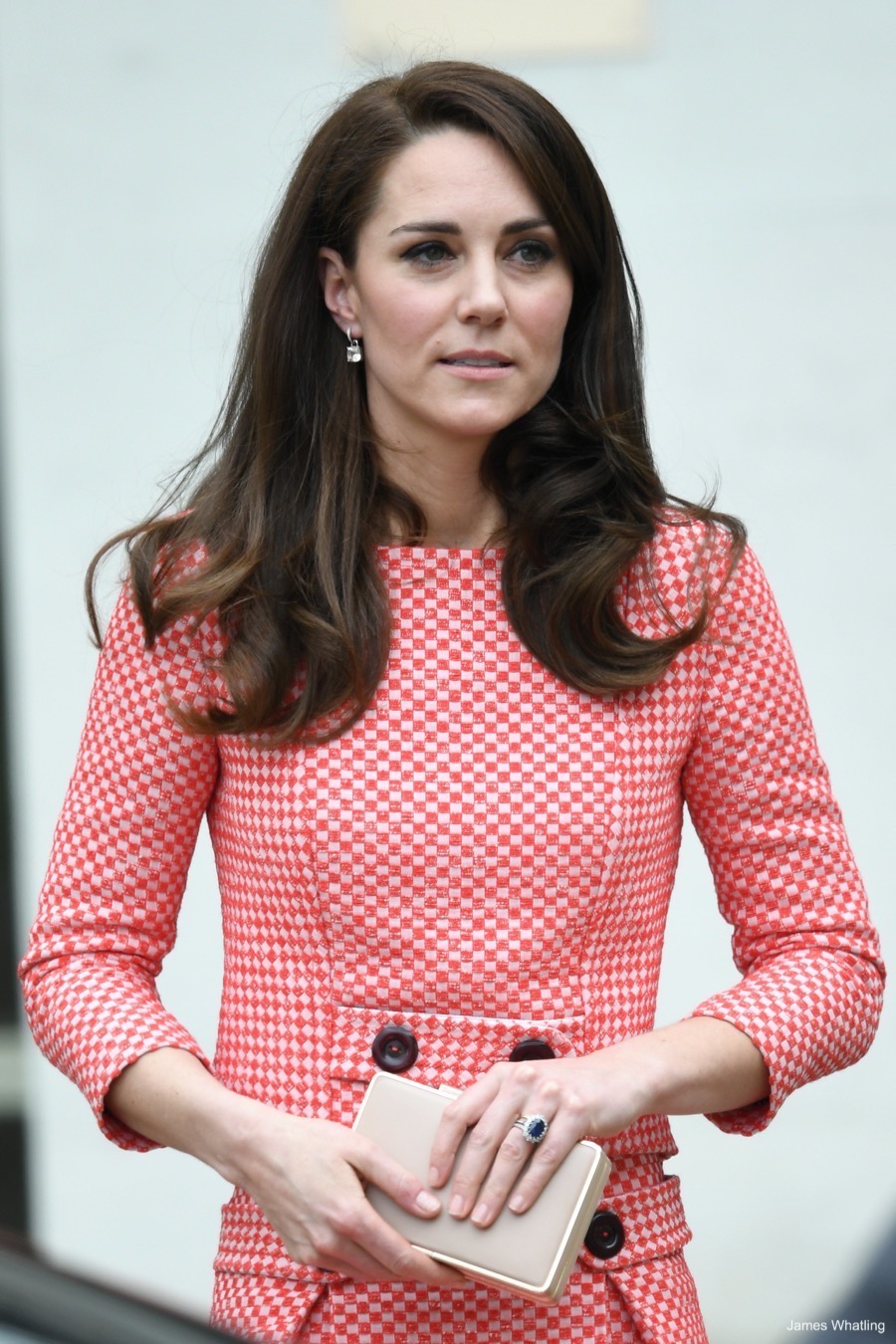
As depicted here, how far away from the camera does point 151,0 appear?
415 cm

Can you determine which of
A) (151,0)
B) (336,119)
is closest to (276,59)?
(151,0)

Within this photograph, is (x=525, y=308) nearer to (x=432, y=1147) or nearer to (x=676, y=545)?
(x=676, y=545)

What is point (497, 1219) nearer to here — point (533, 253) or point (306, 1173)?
point (306, 1173)

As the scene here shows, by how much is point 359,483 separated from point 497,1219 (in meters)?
0.75

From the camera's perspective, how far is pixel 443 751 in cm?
193

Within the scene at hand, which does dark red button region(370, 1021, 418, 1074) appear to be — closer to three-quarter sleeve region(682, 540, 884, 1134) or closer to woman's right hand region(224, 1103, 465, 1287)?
woman's right hand region(224, 1103, 465, 1287)

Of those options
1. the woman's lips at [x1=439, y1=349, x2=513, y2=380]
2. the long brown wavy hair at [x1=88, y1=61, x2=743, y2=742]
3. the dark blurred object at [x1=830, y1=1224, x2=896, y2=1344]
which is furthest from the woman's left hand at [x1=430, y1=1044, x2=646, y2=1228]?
the dark blurred object at [x1=830, y1=1224, x2=896, y2=1344]

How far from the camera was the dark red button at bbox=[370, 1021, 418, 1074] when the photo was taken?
1856mm

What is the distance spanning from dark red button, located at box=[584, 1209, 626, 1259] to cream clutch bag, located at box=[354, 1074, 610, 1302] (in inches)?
7.0

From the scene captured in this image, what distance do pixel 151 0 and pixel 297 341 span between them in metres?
2.29

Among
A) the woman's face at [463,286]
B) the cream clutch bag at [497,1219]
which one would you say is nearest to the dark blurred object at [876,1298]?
the cream clutch bag at [497,1219]

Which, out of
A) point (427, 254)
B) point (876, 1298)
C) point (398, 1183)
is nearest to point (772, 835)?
point (398, 1183)

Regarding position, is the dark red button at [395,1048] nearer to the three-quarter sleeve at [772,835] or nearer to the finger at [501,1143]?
the finger at [501,1143]

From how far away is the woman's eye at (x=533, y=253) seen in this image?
2.00 metres
